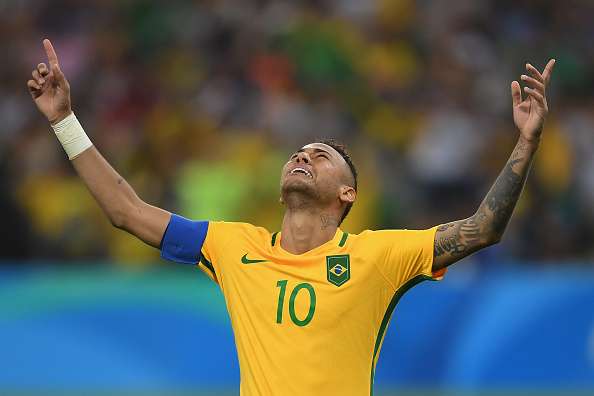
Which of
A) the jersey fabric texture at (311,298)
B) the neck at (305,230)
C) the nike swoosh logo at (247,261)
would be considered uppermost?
the neck at (305,230)

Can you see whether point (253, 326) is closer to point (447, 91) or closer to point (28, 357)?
point (28, 357)

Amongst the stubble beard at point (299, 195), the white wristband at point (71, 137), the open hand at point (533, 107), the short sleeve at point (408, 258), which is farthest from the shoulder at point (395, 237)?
the white wristband at point (71, 137)

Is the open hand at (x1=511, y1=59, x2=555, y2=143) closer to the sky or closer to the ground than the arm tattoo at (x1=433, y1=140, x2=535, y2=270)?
closer to the sky

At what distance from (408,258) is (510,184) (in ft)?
1.95

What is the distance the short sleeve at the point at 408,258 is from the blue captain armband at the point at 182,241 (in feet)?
2.90

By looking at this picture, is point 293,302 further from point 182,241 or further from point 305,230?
point 182,241

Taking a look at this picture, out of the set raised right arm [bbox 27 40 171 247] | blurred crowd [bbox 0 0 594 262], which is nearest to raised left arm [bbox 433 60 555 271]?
raised right arm [bbox 27 40 171 247]

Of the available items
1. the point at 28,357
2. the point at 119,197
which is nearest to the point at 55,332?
→ the point at 28,357

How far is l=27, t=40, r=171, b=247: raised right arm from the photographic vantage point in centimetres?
589

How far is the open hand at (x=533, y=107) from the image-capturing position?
5.39 meters

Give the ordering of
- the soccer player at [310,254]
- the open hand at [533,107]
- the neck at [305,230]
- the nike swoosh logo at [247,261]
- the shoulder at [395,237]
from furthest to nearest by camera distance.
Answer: the neck at [305,230] → the nike swoosh logo at [247,261] → the shoulder at [395,237] → the soccer player at [310,254] → the open hand at [533,107]

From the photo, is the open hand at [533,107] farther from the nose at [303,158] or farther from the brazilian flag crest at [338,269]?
the nose at [303,158]

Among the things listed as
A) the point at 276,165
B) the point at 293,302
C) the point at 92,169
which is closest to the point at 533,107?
the point at 293,302

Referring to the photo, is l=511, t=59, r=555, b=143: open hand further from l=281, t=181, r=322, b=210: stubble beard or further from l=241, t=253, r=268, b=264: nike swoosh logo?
l=241, t=253, r=268, b=264: nike swoosh logo
